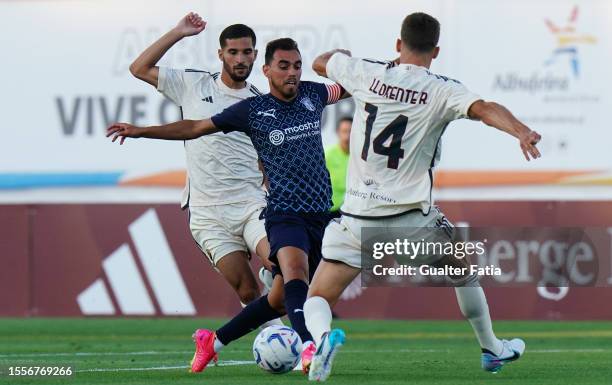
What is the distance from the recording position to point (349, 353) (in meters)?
12.6

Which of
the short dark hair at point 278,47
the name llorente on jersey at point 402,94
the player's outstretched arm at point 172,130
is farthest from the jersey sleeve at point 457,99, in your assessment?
the player's outstretched arm at point 172,130

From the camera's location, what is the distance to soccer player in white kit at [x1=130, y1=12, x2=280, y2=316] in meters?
11.4

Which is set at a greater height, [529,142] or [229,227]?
[529,142]

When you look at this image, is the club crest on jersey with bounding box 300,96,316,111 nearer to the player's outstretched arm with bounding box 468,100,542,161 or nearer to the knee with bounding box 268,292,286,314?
the knee with bounding box 268,292,286,314

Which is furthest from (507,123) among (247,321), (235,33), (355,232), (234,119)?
(235,33)

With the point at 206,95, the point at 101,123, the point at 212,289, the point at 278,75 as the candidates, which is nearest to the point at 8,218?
the point at 212,289

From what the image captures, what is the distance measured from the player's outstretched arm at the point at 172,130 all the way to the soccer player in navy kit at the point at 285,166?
30 millimetres

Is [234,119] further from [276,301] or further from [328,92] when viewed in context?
[276,301]

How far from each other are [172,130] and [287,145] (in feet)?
2.61

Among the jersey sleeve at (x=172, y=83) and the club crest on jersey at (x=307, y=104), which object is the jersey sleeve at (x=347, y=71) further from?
the jersey sleeve at (x=172, y=83)

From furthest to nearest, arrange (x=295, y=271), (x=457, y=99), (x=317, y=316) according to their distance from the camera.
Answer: (x=295, y=271) → (x=317, y=316) → (x=457, y=99)

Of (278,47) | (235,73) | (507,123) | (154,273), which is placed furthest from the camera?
(154,273)

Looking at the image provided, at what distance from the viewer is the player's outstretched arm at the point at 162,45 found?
11.3 m

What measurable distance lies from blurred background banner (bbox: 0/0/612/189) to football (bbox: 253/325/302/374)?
12445 millimetres
